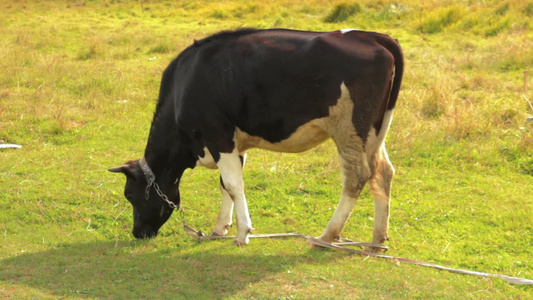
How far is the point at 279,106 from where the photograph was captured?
5.84 meters

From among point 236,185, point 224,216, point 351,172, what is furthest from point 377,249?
point 224,216

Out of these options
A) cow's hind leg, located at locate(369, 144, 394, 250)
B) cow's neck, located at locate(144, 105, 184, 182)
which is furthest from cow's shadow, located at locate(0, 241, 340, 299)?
cow's neck, located at locate(144, 105, 184, 182)

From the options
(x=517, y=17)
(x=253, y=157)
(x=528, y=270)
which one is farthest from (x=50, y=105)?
(x=517, y=17)

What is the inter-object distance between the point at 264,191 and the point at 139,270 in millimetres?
2299

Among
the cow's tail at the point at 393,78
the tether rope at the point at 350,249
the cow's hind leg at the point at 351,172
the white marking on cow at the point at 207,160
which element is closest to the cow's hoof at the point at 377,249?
the tether rope at the point at 350,249

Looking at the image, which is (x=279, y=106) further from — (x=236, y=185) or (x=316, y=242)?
(x=316, y=242)

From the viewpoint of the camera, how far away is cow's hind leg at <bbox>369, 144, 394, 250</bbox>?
5.99 meters

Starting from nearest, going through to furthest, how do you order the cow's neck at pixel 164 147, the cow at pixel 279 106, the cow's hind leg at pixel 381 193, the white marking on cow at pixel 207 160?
the cow at pixel 279 106, the cow's hind leg at pixel 381 193, the white marking on cow at pixel 207 160, the cow's neck at pixel 164 147

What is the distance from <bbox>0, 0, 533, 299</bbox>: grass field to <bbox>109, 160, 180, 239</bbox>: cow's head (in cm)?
14

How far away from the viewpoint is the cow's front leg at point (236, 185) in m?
6.06

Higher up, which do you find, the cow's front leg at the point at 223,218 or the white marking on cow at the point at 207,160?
the white marking on cow at the point at 207,160

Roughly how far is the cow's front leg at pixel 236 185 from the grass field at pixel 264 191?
0.64 ft

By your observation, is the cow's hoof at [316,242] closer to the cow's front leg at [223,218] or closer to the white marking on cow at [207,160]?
the cow's front leg at [223,218]

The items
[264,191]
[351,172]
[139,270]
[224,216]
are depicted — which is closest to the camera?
[139,270]
